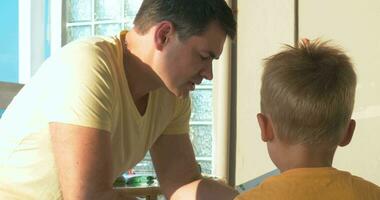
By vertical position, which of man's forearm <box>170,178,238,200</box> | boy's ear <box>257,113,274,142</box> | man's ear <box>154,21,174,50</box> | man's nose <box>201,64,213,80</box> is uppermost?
man's ear <box>154,21,174,50</box>

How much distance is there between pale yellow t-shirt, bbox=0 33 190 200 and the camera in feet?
4.28

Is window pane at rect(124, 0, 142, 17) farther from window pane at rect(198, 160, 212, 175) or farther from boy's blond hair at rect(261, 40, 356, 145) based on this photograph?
boy's blond hair at rect(261, 40, 356, 145)

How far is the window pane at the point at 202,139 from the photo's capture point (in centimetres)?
262

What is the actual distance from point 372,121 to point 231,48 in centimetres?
68

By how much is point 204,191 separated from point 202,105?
3.30ft

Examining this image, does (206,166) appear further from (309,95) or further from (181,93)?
(309,95)

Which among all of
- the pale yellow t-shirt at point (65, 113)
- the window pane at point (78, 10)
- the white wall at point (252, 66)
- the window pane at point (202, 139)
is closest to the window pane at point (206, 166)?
the window pane at point (202, 139)

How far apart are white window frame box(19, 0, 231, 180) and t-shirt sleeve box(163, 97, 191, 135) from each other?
75cm

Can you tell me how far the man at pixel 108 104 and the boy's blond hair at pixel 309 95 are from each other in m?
0.36

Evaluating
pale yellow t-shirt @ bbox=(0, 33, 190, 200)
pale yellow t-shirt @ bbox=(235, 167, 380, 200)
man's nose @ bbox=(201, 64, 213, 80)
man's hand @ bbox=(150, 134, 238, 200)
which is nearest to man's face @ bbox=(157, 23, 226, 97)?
man's nose @ bbox=(201, 64, 213, 80)

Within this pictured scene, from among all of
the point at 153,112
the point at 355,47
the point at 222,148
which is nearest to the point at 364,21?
the point at 355,47

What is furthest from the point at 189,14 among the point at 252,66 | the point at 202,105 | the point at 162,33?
the point at 202,105

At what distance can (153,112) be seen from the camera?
64.3 inches

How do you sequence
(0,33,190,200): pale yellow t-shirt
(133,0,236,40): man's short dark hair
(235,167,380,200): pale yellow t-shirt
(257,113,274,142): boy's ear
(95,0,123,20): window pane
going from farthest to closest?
1. (95,0,123,20): window pane
2. (133,0,236,40): man's short dark hair
3. (0,33,190,200): pale yellow t-shirt
4. (257,113,274,142): boy's ear
5. (235,167,380,200): pale yellow t-shirt
